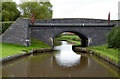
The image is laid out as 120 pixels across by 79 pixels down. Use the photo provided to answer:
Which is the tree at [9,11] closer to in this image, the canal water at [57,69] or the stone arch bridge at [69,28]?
the stone arch bridge at [69,28]

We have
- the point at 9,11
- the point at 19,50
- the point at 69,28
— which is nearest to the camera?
the point at 19,50

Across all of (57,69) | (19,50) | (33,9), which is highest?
(33,9)

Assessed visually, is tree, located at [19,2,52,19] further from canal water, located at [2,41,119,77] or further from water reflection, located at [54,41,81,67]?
canal water, located at [2,41,119,77]

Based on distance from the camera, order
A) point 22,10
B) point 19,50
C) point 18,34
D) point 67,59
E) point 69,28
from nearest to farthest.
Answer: point 67,59, point 19,50, point 18,34, point 69,28, point 22,10

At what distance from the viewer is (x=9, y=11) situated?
38.2m

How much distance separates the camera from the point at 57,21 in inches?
1112


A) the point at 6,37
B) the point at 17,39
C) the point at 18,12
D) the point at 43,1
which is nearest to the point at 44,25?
the point at 17,39

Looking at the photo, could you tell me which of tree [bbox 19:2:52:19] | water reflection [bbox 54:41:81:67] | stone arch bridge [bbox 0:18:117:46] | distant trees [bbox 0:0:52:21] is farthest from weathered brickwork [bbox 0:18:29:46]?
tree [bbox 19:2:52:19]

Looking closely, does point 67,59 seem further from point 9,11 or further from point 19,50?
point 9,11

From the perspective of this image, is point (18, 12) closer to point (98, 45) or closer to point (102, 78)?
point (98, 45)

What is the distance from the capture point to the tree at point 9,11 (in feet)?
121

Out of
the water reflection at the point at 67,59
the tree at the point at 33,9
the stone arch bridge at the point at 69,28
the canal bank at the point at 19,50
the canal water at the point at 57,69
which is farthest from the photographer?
the tree at the point at 33,9

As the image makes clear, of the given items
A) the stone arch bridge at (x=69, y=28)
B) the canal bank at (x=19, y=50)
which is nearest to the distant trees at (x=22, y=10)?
the stone arch bridge at (x=69, y=28)

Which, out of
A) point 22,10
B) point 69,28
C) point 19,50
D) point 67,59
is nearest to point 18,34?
point 19,50
